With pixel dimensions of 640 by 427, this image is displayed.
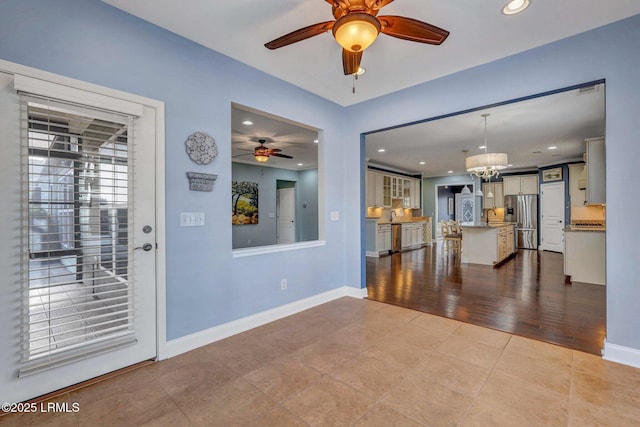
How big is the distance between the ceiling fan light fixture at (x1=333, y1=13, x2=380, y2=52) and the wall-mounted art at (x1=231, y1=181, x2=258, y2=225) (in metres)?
6.53

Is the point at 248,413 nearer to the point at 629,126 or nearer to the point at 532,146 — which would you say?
the point at 629,126

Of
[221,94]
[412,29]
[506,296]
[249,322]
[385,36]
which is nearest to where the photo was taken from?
[412,29]

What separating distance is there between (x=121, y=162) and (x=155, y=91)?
665 millimetres

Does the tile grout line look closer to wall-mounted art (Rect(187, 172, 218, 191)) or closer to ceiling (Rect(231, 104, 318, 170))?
wall-mounted art (Rect(187, 172, 218, 191))

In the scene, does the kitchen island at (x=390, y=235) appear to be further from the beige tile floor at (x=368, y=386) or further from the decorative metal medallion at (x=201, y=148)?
the decorative metal medallion at (x=201, y=148)

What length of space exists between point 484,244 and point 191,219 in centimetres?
628

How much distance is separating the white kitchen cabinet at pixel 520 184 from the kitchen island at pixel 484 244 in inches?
125

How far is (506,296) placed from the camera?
4.05 m

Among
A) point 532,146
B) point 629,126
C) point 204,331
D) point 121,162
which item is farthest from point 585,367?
point 532,146

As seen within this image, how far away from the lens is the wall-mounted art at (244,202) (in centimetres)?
792

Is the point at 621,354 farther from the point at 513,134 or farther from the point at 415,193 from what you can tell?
the point at 415,193

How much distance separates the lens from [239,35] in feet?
8.16

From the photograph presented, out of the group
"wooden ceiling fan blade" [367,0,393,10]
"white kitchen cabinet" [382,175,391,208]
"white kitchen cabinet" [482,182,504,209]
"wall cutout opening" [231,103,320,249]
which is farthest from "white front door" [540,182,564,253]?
"wooden ceiling fan blade" [367,0,393,10]

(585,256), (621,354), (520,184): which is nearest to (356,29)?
(621,354)
